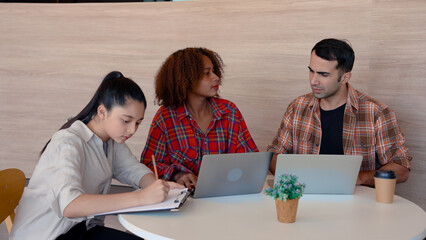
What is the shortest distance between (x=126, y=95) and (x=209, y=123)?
628 mm

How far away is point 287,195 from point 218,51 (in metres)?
1.67

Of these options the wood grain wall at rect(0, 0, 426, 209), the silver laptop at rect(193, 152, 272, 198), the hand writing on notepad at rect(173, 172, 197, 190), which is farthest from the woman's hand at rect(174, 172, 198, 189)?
the wood grain wall at rect(0, 0, 426, 209)

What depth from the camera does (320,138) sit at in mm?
2141

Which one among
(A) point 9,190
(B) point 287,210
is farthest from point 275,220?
(A) point 9,190

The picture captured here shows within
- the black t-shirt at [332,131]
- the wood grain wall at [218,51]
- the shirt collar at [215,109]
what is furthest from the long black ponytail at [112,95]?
the wood grain wall at [218,51]

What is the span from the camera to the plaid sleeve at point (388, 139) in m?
2.05

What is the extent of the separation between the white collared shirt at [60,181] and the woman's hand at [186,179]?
299 mm

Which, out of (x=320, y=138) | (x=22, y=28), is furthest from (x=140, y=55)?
(x=320, y=138)

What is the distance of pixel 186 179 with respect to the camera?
1.83 meters

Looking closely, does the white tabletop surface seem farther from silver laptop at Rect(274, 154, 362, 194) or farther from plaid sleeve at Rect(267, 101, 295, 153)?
plaid sleeve at Rect(267, 101, 295, 153)

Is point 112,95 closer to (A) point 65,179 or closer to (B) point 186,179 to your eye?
(A) point 65,179

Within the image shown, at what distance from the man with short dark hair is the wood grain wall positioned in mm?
394

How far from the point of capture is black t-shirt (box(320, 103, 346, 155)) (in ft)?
6.97

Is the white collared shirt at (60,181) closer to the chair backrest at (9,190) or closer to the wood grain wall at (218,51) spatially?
the chair backrest at (9,190)
